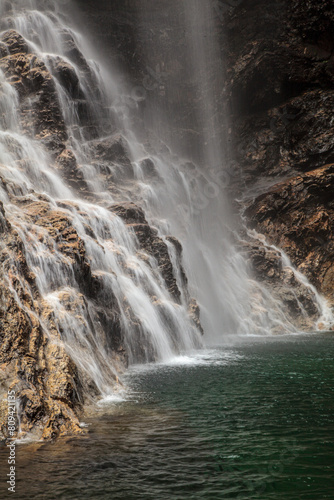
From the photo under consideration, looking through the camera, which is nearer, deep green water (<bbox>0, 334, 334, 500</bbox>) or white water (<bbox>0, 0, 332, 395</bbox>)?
deep green water (<bbox>0, 334, 334, 500</bbox>)

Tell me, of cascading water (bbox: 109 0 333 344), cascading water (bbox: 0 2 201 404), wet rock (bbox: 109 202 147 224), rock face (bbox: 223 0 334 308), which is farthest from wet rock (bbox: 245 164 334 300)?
wet rock (bbox: 109 202 147 224)

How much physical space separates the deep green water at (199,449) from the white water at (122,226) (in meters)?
3.31

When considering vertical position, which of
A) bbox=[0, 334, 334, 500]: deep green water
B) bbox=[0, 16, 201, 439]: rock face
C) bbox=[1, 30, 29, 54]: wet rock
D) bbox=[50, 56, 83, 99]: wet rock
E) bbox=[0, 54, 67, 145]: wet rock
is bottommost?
bbox=[0, 334, 334, 500]: deep green water

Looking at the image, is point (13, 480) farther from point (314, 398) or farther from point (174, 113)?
point (174, 113)

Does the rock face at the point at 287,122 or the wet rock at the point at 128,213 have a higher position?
the rock face at the point at 287,122

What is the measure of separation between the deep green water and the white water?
10.9 feet

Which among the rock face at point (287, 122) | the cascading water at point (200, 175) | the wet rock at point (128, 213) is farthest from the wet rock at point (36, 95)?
the rock face at point (287, 122)

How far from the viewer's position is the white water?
15.6 m

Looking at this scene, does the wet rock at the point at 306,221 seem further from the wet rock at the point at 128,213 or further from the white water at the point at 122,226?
the wet rock at the point at 128,213

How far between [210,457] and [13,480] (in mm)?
3213

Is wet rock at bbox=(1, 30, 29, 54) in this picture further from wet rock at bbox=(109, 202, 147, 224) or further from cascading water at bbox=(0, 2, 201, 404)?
wet rock at bbox=(109, 202, 147, 224)

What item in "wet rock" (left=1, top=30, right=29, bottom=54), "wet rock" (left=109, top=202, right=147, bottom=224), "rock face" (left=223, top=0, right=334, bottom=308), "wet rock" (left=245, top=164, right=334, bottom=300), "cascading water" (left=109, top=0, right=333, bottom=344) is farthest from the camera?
"rock face" (left=223, top=0, right=334, bottom=308)

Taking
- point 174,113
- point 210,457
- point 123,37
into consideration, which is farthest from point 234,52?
point 210,457

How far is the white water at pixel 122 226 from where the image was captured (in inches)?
613
